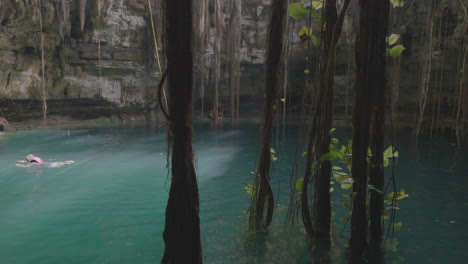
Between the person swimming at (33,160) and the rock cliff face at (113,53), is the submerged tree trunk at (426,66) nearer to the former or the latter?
the rock cliff face at (113,53)

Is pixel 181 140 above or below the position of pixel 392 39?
below

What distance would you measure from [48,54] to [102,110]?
3304mm

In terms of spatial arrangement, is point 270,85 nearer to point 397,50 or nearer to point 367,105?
point 367,105

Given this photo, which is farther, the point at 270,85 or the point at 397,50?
the point at 270,85

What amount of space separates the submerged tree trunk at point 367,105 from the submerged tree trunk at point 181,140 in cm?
120

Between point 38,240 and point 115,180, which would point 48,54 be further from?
point 38,240

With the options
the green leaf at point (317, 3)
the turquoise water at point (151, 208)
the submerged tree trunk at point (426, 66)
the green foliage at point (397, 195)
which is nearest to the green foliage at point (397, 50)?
the green leaf at point (317, 3)

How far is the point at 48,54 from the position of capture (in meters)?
13.8

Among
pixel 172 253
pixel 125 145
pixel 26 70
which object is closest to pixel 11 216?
pixel 172 253

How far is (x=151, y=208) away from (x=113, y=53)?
42.0 ft

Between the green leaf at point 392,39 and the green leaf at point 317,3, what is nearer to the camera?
the green leaf at point 392,39

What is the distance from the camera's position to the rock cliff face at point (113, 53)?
12453mm

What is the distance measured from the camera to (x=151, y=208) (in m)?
4.65

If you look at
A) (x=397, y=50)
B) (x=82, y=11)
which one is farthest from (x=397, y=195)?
(x=82, y=11)
